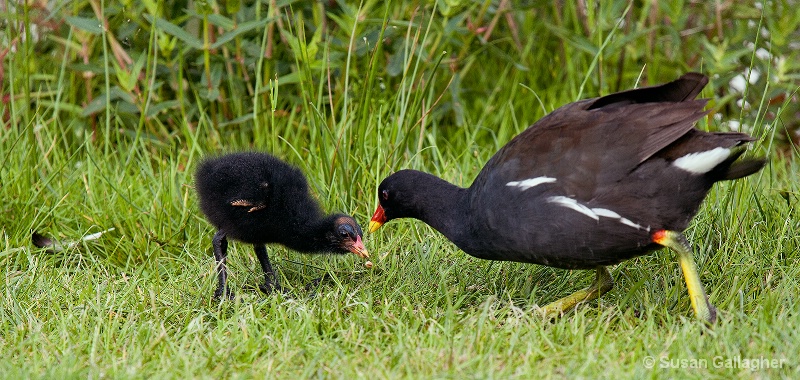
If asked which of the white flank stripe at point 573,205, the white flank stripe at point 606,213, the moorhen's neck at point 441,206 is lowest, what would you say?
the moorhen's neck at point 441,206

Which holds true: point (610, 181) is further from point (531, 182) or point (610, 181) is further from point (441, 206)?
point (441, 206)

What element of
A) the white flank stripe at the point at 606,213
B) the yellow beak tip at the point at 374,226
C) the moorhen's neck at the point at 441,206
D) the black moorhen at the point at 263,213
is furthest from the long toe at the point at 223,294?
the white flank stripe at the point at 606,213

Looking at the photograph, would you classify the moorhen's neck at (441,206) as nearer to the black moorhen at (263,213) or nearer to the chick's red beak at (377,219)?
the chick's red beak at (377,219)

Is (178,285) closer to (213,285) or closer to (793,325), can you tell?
(213,285)

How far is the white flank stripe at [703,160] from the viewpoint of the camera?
3.21 m

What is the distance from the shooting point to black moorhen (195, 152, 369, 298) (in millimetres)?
3719

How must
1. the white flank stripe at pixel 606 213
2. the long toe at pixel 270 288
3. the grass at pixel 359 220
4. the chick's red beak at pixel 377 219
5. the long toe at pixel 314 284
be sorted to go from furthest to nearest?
the chick's red beak at pixel 377 219 < the long toe at pixel 314 284 < the long toe at pixel 270 288 < the white flank stripe at pixel 606 213 < the grass at pixel 359 220

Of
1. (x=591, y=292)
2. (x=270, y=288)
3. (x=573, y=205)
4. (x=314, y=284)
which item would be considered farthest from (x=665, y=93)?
(x=270, y=288)

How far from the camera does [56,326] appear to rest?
3.40 meters

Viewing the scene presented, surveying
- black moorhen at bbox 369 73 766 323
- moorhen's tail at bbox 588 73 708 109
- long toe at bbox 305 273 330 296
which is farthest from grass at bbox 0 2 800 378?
moorhen's tail at bbox 588 73 708 109

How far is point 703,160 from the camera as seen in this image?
10.6 ft

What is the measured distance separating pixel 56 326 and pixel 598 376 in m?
1.88

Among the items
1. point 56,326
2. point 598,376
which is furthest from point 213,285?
point 598,376

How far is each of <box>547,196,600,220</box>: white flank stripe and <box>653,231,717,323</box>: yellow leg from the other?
24cm
